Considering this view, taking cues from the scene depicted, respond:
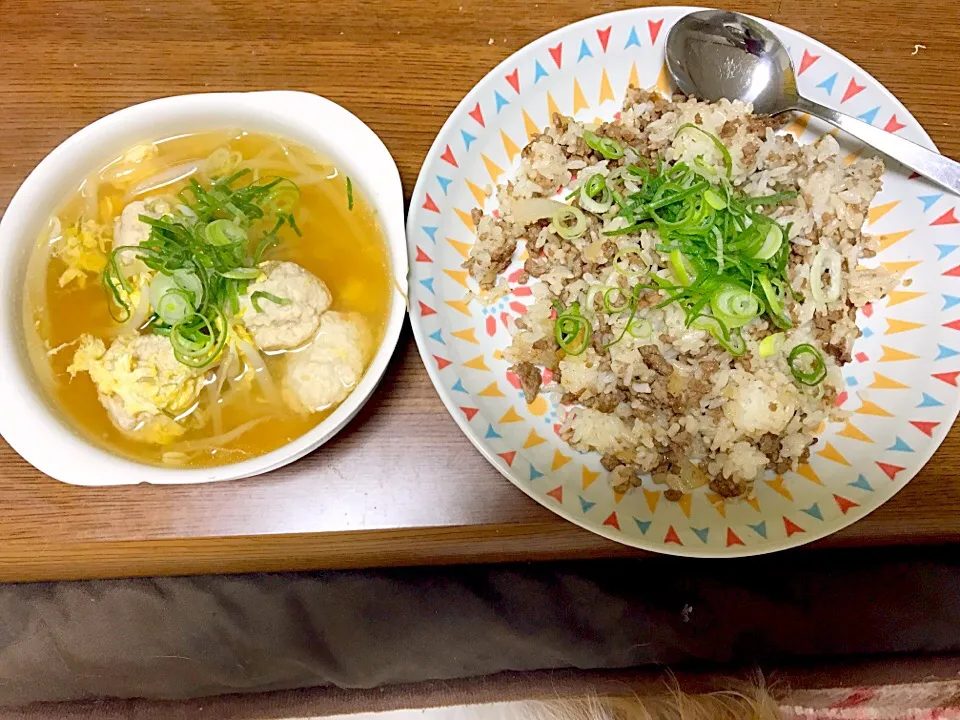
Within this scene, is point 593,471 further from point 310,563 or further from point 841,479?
point 310,563

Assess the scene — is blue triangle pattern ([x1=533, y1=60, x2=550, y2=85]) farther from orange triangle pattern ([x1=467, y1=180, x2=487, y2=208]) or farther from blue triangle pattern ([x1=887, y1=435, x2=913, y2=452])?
blue triangle pattern ([x1=887, y1=435, x2=913, y2=452])

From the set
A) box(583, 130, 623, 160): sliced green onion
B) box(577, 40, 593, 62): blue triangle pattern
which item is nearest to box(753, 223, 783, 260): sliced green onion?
box(583, 130, 623, 160): sliced green onion

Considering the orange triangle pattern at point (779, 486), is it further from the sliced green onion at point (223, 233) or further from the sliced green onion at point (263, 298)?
the sliced green onion at point (223, 233)

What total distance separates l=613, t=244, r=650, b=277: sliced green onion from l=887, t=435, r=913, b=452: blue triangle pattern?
616mm

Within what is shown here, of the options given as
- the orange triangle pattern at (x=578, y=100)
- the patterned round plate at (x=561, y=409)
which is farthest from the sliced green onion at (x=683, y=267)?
the orange triangle pattern at (x=578, y=100)

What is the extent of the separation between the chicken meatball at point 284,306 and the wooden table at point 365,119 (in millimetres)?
221

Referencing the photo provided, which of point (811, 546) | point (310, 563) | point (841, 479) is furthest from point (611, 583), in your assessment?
point (310, 563)

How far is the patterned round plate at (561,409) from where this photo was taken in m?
1.28

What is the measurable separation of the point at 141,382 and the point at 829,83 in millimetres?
1580

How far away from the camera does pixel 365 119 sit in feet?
4.98

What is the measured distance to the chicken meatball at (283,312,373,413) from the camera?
1244 millimetres

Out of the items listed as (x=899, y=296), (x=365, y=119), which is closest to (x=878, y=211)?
(x=899, y=296)

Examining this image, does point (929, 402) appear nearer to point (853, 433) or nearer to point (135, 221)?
point (853, 433)

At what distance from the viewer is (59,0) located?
1.56 meters
